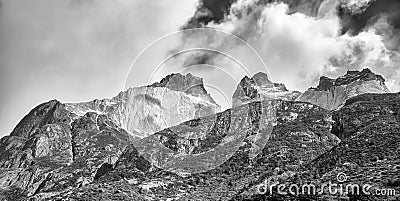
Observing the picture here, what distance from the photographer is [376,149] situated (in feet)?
327

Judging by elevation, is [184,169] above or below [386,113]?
below

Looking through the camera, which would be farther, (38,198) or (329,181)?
(38,198)

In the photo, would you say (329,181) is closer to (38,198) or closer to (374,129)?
(374,129)

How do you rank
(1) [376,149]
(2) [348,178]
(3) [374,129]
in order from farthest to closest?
(3) [374,129], (1) [376,149], (2) [348,178]

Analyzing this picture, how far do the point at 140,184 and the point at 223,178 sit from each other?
2994 cm

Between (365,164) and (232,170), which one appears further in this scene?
(232,170)

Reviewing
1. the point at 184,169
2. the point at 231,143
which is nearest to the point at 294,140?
the point at 231,143

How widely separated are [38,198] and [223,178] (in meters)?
63.5

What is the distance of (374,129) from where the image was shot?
408ft

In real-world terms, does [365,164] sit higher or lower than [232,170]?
lower

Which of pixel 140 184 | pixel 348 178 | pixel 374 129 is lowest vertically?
pixel 348 178

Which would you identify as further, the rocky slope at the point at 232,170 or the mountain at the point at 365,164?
the rocky slope at the point at 232,170

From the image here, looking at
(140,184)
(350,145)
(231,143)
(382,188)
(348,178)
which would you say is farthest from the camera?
(231,143)

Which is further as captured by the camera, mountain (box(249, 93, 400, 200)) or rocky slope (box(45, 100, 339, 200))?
rocky slope (box(45, 100, 339, 200))
